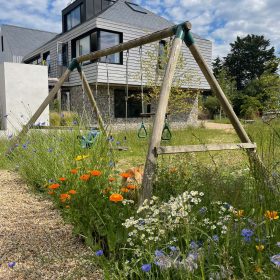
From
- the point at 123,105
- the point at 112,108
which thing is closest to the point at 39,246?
the point at 112,108

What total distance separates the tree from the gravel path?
4706 centimetres

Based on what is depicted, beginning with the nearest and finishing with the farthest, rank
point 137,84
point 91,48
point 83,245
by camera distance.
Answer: point 83,245, point 91,48, point 137,84

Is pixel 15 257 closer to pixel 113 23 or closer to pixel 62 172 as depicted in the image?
pixel 62 172

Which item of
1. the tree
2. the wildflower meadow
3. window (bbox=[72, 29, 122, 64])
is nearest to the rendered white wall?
window (bbox=[72, 29, 122, 64])

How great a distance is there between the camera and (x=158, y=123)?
2391 millimetres

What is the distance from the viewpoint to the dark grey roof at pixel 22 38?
28250 millimetres

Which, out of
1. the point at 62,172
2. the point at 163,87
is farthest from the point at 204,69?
the point at 62,172

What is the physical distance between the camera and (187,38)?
2854 mm

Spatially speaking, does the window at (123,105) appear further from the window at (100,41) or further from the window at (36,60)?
the window at (36,60)

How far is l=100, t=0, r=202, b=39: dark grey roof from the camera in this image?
56.8 feet

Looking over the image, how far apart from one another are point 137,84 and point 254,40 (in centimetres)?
3496

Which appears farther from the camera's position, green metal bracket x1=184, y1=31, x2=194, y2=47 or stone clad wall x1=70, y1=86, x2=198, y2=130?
stone clad wall x1=70, y1=86, x2=198, y2=130

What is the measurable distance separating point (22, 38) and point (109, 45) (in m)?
16.6

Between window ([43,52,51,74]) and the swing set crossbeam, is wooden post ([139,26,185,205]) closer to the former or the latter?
the swing set crossbeam
